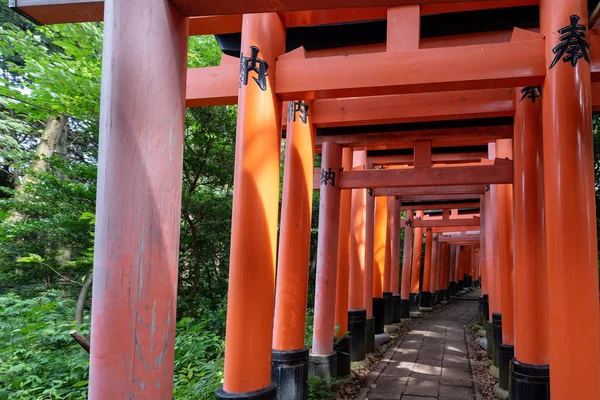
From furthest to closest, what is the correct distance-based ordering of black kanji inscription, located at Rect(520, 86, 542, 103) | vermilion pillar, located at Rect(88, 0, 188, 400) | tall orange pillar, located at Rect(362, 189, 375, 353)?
tall orange pillar, located at Rect(362, 189, 375, 353) < black kanji inscription, located at Rect(520, 86, 542, 103) < vermilion pillar, located at Rect(88, 0, 188, 400)

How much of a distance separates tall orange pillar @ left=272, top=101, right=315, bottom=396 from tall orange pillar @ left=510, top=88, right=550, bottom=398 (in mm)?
2315

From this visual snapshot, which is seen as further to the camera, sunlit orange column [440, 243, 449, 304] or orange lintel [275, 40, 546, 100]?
sunlit orange column [440, 243, 449, 304]

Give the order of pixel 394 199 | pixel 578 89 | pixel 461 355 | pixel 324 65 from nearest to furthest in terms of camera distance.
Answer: pixel 578 89, pixel 324 65, pixel 461 355, pixel 394 199

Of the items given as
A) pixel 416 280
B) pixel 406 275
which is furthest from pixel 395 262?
pixel 416 280

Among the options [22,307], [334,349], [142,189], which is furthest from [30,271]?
[142,189]

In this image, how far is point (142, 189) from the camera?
1747 millimetres

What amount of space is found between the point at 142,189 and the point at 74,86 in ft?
19.9

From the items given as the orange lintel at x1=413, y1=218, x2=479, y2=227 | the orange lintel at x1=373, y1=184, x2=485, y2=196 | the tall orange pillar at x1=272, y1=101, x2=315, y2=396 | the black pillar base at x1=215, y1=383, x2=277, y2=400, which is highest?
the orange lintel at x1=373, y1=184, x2=485, y2=196

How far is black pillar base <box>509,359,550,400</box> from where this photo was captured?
4.45m

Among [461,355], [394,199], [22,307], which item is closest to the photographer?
[22,307]

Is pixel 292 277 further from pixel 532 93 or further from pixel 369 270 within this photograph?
pixel 369 270

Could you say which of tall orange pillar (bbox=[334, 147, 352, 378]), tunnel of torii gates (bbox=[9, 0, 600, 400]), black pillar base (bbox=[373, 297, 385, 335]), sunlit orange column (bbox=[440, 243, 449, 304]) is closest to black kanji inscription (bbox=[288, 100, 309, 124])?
tunnel of torii gates (bbox=[9, 0, 600, 400])

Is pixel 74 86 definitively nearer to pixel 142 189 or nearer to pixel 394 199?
pixel 142 189

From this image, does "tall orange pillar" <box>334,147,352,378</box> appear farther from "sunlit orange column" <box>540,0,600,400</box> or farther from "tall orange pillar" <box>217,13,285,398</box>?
"sunlit orange column" <box>540,0,600,400</box>
